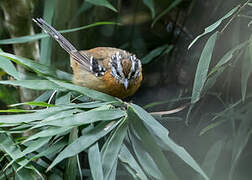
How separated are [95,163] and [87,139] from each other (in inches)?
6.1

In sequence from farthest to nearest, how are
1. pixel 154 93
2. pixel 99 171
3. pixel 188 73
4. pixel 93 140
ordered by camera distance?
pixel 154 93, pixel 188 73, pixel 93 140, pixel 99 171

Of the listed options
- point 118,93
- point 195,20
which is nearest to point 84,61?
point 118,93

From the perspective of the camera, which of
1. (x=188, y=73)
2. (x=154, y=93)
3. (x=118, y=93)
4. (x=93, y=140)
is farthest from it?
(x=154, y=93)

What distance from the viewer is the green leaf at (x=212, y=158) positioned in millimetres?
2868

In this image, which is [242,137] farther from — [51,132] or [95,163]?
[51,132]

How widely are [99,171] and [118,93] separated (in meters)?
1.27

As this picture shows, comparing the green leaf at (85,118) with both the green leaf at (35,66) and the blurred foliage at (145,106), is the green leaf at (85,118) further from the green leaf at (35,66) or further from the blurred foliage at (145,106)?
the green leaf at (35,66)

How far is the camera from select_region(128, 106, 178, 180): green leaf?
7.41 ft

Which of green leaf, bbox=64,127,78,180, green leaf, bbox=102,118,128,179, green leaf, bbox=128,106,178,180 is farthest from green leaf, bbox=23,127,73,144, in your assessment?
green leaf, bbox=128,106,178,180

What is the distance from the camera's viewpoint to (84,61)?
11.4 ft

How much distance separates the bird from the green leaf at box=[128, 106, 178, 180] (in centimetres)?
97

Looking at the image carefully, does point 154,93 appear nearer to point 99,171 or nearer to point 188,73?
point 188,73

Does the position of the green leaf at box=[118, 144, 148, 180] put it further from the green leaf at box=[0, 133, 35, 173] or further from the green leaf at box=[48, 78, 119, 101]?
the green leaf at box=[0, 133, 35, 173]

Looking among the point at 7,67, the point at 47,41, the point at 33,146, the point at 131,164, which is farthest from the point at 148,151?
the point at 47,41
